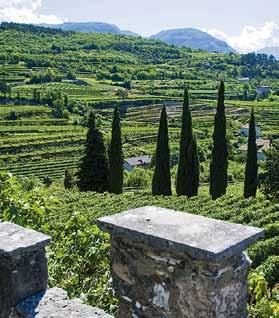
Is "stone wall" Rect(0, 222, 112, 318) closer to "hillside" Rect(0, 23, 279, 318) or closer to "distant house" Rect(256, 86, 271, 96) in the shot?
"hillside" Rect(0, 23, 279, 318)

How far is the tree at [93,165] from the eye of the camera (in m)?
39.3

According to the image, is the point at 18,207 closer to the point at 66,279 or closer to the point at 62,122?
the point at 66,279

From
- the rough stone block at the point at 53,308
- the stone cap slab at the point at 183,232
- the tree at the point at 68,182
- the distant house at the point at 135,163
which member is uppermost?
the stone cap slab at the point at 183,232

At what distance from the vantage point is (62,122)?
92.6m

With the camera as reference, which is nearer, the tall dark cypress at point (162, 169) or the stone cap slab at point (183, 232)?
the stone cap slab at point (183, 232)

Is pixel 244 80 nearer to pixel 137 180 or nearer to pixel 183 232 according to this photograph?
pixel 137 180

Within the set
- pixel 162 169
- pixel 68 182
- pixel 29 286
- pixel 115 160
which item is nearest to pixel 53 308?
pixel 29 286

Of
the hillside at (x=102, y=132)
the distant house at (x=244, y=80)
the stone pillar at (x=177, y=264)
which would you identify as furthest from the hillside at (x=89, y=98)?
the stone pillar at (x=177, y=264)

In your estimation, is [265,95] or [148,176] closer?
[148,176]

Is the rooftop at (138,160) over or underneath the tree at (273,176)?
underneath

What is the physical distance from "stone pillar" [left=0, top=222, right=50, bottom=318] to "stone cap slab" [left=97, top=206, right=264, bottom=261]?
2.17ft

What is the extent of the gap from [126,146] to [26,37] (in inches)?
5134

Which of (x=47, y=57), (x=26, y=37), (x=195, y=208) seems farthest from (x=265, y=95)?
(x=195, y=208)

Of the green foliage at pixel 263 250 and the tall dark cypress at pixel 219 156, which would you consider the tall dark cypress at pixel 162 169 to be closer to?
the tall dark cypress at pixel 219 156
